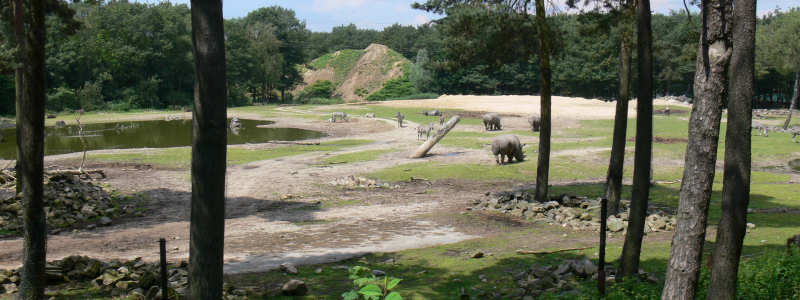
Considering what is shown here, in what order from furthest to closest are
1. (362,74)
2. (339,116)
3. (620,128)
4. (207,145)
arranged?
(362,74) < (339,116) < (620,128) < (207,145)

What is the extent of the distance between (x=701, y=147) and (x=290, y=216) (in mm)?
13226

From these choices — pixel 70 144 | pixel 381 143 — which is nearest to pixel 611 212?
pixel 381 143

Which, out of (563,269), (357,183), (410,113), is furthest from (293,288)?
(410,113)

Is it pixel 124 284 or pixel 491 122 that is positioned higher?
pixel 491 122

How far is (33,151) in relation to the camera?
786cm

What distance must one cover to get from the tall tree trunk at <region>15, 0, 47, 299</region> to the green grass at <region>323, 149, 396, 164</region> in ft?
70.1

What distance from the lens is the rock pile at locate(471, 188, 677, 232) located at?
14.6 m

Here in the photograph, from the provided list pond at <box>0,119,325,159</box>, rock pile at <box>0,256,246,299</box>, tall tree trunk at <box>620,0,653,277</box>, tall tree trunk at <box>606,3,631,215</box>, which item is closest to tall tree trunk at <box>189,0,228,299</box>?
rock pile at <box>0,256,246,299</box>

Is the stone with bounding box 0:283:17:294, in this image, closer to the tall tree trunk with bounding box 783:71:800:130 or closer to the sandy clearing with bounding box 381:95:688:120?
the sandy clearing with bounding box 381:95:688:120

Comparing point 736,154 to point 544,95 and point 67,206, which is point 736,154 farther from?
point 67,206

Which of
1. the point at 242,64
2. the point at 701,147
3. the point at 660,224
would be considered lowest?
the point at 660,224

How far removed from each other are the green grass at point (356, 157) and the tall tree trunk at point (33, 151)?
21370mm

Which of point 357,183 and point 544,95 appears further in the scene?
point 357,183

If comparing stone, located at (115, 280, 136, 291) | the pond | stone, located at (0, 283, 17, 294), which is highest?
the pond
